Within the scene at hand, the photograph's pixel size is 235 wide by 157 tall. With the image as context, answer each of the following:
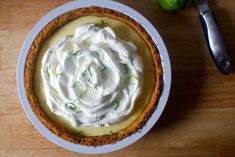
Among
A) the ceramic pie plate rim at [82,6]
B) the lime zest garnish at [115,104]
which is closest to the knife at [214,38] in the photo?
the ceramic pie plate rim at [82,6]

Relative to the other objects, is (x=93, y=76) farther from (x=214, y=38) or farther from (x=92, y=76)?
(x=214, y=38)

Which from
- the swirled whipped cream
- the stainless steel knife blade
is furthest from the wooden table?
the swirled whipped cream

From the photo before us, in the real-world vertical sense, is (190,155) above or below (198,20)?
below

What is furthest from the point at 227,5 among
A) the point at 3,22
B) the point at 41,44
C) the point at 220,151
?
the point at 3,22

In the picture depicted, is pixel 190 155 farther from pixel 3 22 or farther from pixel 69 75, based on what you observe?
pixel 3 22

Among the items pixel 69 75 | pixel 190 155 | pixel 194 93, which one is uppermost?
pixel 69 75

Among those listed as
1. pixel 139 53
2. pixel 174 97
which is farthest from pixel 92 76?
pixel 174 97

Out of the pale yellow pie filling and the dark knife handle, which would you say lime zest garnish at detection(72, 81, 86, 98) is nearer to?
the pale yellow pie filling

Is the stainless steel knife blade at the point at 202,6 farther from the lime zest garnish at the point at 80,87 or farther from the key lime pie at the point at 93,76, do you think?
the lime zest garnish at the point at 80,87
